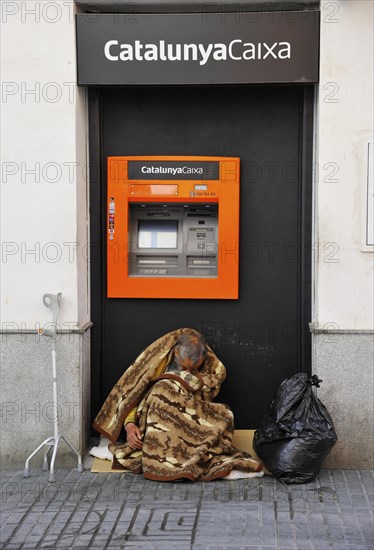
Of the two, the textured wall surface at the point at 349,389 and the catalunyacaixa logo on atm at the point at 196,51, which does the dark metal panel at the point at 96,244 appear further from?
the textured wall surface at the point at 349,389

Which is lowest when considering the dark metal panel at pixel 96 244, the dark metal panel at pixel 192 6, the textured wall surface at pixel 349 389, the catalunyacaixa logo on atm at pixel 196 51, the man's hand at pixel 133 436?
the man's hand at pixel 133 436

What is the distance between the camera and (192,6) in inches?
253

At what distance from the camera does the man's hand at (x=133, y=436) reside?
6.28 meters

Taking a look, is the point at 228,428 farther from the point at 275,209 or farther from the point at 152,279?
the point at 275,209

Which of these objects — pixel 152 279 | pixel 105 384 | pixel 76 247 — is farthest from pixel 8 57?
pixel 105 384

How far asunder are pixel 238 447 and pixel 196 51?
314cm

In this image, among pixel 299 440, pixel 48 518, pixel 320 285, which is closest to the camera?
pixel 48 518

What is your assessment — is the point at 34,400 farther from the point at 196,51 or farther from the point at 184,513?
the point at 196,51

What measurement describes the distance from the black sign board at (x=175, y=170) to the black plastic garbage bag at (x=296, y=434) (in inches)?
70.1

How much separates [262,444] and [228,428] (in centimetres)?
35

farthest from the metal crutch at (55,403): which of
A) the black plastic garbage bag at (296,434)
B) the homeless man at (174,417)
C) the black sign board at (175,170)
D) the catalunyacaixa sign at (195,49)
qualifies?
the catalunyacaixa sign at (195,49)

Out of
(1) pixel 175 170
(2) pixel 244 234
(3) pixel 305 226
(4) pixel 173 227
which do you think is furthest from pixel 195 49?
(3) pixel 305 226

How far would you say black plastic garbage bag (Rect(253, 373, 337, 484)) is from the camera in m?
5.91

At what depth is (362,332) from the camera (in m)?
6.28
